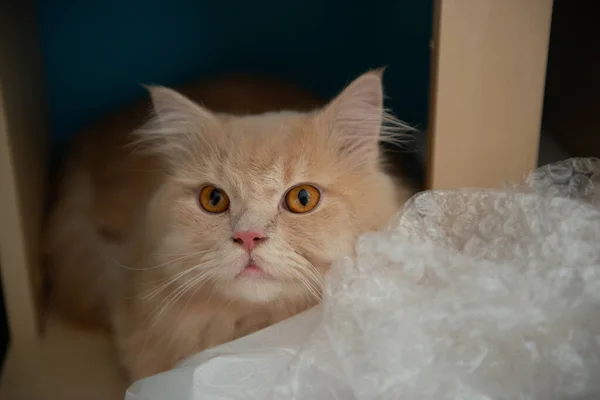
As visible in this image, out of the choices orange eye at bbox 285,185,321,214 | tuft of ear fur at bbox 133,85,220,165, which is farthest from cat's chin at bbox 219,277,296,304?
tuft of ear fur at bbox 133,85,220,165

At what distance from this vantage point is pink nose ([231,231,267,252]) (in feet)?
2.97

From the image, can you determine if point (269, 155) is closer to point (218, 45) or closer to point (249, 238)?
point (249, 238)

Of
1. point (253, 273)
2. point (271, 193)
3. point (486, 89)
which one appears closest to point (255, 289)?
point (253, 273)

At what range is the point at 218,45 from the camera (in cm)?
161

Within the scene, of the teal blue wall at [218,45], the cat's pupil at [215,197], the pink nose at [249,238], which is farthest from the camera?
the teal blue wall at [218,45]

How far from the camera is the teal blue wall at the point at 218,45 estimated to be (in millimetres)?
1547

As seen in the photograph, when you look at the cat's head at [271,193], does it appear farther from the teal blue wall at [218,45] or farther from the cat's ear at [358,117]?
the teal blue wall at [218,45]

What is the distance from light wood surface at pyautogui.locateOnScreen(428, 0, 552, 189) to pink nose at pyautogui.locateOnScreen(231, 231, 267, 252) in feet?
1.06

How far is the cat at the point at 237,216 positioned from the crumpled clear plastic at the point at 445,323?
2.6 inches

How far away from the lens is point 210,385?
0.83 m

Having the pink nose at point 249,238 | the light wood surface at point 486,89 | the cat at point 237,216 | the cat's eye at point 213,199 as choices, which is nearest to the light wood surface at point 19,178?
the cat at point 237,216

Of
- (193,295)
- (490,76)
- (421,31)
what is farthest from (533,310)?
(421,31)

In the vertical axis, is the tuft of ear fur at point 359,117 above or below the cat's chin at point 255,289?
above

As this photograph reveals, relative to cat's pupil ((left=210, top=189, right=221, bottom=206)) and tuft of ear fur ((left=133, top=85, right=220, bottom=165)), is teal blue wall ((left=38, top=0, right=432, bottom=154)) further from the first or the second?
cat's pupil ((left=210, top=189, right=221, bottom=206))
